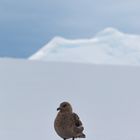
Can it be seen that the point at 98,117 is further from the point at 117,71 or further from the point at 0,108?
the point at 117,71

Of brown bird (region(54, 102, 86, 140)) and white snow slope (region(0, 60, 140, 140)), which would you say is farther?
white snow slope (region(0, 60, 140, 140))

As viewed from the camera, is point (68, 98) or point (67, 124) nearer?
A: point (67, 124)

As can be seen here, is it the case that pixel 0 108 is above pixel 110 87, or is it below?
below

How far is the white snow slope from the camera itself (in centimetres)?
381

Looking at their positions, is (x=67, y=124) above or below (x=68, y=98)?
below

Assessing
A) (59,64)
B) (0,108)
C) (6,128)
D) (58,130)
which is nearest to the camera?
(58,130)

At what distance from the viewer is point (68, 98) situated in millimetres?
5137

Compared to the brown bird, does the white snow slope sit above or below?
above

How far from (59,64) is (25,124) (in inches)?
155

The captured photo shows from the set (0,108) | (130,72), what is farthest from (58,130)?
(130,72)

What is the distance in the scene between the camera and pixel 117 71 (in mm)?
7473

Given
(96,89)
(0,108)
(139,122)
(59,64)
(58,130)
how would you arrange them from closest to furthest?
(58,130)
(139,122)
(0,108)
(96,89)
(59,64)

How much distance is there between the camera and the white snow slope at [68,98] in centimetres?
381

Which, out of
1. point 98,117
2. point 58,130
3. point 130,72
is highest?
point 130,72
